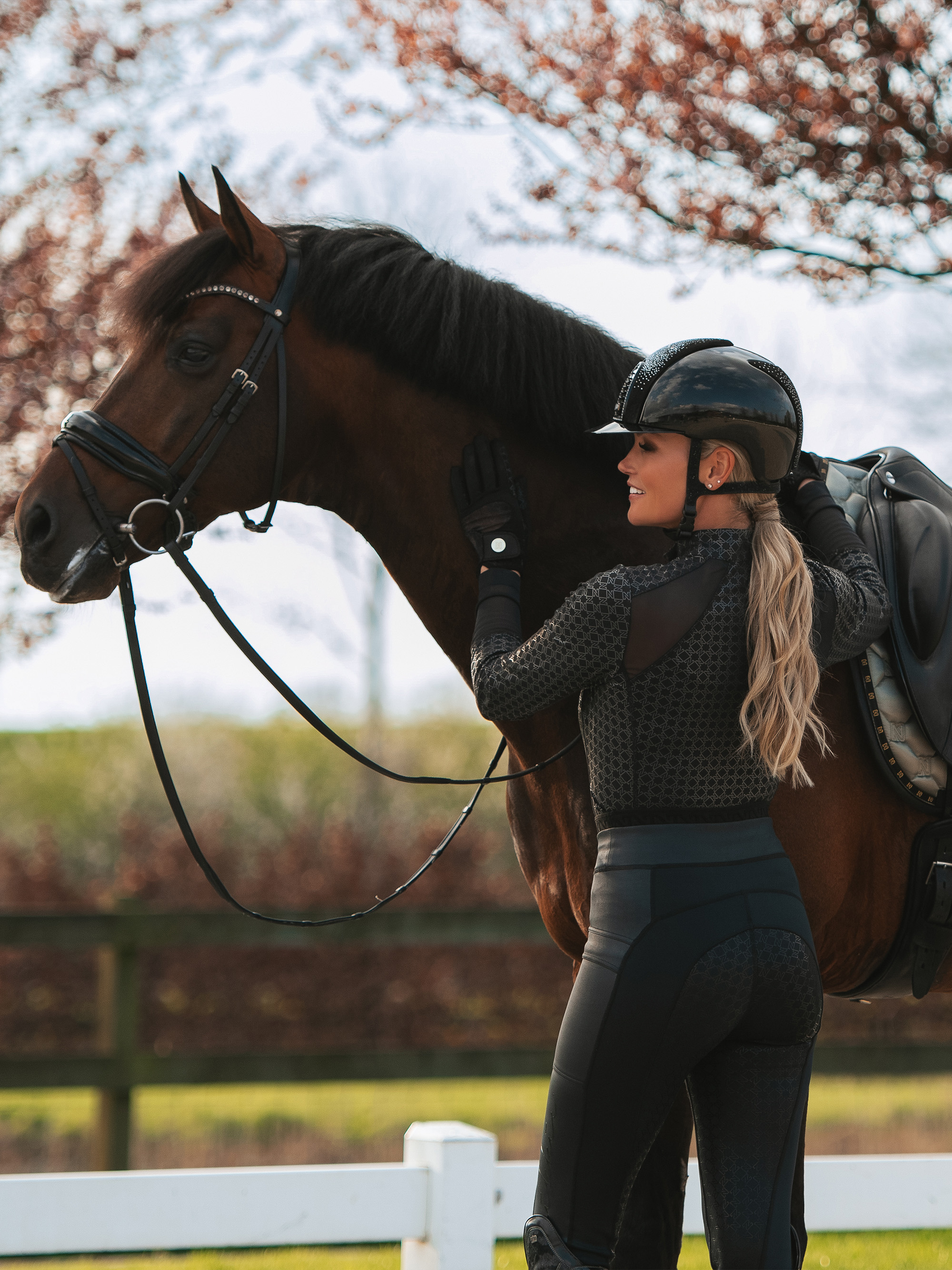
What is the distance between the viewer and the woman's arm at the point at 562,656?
1849 mm

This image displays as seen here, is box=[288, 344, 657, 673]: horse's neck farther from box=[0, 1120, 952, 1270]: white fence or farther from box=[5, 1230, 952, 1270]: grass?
box=[5, 1230, 952, 1270]: grass

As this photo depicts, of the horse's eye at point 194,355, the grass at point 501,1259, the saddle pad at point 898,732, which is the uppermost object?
the horse's eye at point 194,355

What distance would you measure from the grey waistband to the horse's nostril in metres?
1.28

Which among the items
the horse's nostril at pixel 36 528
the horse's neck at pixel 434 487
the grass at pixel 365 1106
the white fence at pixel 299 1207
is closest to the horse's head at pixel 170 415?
the horse's nostril at pixel 36 528

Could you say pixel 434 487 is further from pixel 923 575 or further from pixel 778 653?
pixel 923 575

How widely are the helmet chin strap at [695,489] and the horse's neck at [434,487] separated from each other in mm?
497

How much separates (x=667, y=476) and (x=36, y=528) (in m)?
1.26

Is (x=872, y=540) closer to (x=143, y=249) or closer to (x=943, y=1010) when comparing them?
(x=143, y=249)

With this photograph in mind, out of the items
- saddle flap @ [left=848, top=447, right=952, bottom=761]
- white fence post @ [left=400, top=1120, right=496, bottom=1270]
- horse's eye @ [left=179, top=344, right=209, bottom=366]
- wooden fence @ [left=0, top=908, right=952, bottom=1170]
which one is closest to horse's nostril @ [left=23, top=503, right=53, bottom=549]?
horse's eye @ [left=179, top=344, right=209, bottom=366]

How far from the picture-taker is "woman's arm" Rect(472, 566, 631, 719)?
1849mm

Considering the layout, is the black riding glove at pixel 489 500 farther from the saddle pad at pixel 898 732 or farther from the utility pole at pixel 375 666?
the utility pole at pixel 375 666

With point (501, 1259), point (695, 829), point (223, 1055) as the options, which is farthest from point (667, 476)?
point (223, 1055)

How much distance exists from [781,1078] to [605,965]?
1.09 ft

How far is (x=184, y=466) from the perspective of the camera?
239 cm
